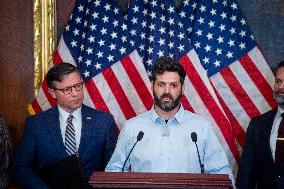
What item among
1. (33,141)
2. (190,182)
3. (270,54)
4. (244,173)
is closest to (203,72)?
(270,54)

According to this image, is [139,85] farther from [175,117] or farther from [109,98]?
[175,117]

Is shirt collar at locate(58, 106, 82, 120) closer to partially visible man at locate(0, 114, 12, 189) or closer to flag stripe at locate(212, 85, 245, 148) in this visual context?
partially visible man at locate(0, 114, 12, 189)

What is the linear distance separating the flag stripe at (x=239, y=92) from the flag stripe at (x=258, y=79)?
13cm

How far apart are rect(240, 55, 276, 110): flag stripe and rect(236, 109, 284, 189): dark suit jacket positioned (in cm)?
59

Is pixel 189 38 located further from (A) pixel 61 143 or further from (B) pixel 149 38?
(A) pixel 61 143

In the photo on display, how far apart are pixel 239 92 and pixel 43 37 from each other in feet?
6.52

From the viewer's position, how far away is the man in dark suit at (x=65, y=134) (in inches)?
114

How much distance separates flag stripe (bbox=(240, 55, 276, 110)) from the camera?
3662 mm

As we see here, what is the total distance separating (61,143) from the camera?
2.89 m

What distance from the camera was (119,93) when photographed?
3.74 metres

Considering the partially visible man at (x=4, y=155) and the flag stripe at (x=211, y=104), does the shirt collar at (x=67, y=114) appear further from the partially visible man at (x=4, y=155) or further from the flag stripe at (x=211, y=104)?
the flag stripe at (x=211, y=104)

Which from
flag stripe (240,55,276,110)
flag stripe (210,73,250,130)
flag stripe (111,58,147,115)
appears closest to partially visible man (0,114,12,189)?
flag stripe (111,58,147,115)

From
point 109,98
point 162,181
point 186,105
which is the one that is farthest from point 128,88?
point 162,181

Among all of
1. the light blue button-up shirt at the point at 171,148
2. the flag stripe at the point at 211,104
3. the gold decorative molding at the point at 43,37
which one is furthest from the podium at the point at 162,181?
the gold decorative molding at the point at 43,37
